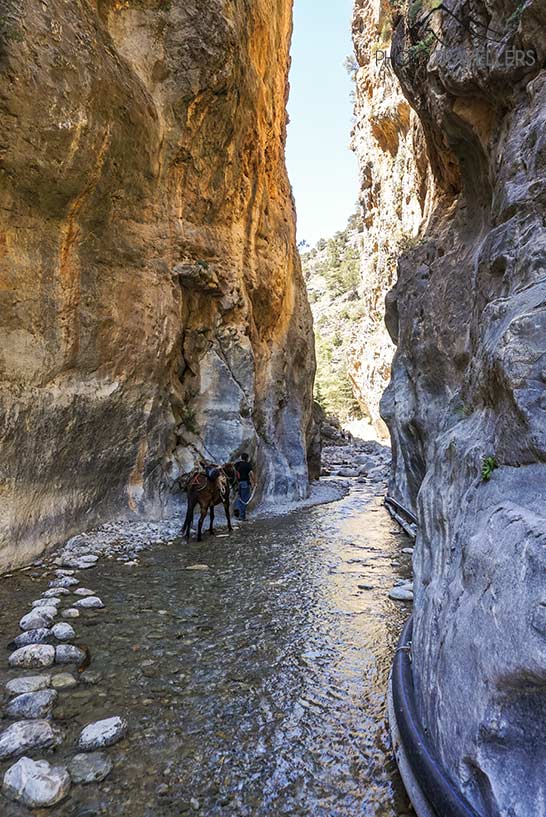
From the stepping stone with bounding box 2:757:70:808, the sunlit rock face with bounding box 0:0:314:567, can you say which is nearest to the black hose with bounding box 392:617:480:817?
the stepping stone with bounding box 2:757:70:808

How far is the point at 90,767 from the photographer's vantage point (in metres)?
3.11

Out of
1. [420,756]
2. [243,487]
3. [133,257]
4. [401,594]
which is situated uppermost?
[133,257]

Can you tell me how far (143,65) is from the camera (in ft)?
35.7

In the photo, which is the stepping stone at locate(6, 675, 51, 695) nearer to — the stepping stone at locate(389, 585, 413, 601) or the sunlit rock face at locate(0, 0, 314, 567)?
the sunlit rock face at locate(0, 0, 314, 567)

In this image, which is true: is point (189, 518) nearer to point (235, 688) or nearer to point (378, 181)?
point (235, 688)

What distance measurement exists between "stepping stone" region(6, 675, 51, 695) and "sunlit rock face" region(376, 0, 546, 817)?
3015 millimetres

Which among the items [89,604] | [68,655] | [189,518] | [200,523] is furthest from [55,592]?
[189,518]

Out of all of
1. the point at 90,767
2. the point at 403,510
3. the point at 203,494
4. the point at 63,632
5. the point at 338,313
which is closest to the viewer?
the point at 90,767

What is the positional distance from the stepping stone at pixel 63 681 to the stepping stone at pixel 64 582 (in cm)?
269

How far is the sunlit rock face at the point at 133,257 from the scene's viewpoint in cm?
786

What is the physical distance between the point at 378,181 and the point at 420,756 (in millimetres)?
38612

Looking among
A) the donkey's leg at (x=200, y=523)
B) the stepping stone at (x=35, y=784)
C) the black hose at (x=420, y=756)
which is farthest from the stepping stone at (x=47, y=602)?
the donkey's leg at (x=200, y=523)

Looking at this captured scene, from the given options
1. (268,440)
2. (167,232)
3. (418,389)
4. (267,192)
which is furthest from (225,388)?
(267,192)

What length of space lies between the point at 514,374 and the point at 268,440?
13.3m
